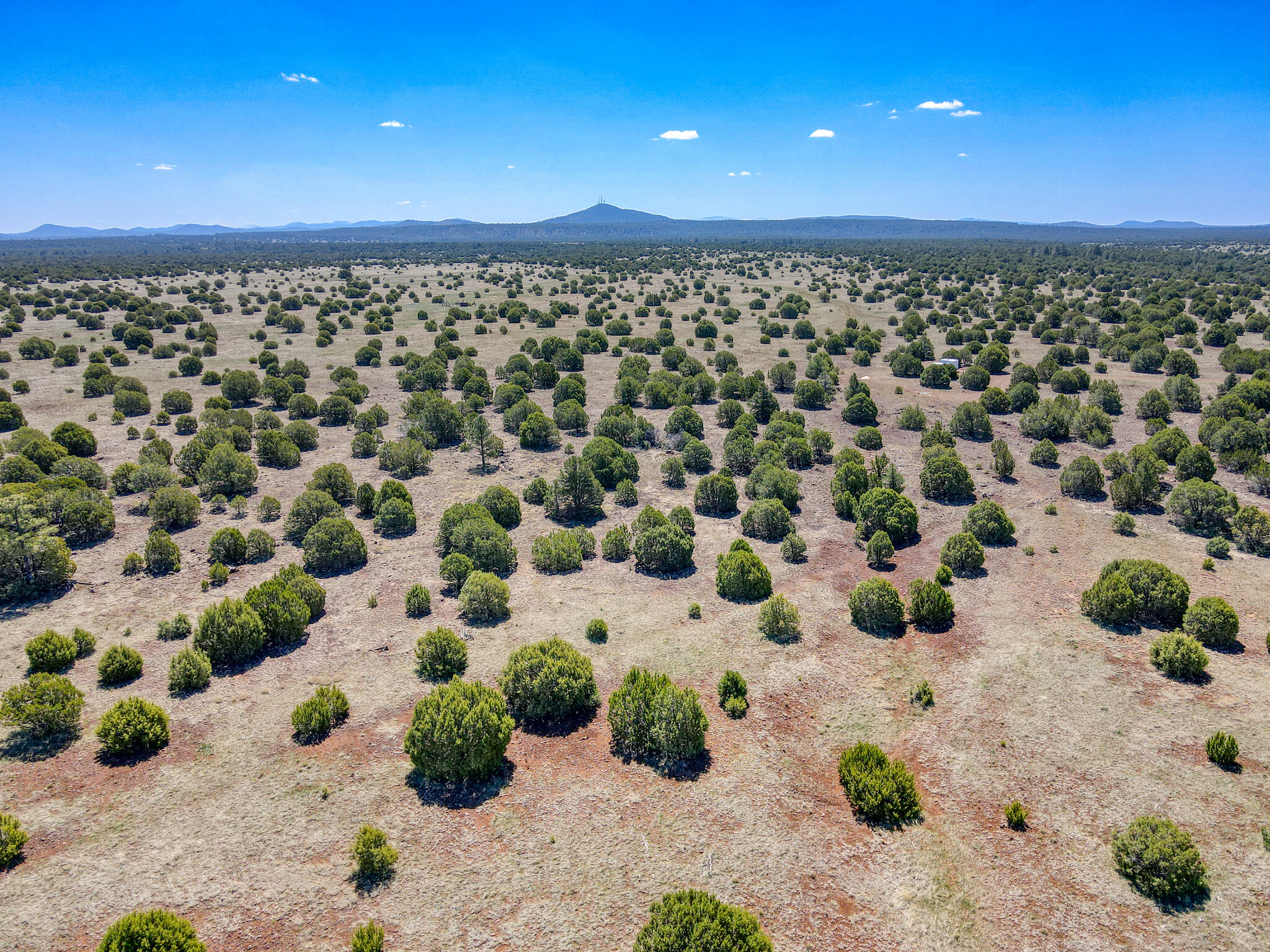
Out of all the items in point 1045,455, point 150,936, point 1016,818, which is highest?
point 1045,455

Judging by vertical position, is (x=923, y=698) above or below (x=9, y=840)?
below

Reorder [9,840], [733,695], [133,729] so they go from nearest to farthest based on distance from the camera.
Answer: [9,840], [133,729], [733,695]

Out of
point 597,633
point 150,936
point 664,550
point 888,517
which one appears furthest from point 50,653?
point 888,517

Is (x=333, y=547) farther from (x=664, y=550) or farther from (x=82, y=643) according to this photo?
(x=664, y=550)

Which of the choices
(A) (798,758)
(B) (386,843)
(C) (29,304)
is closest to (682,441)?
(A) (798,758)

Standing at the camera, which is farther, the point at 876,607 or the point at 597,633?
the point at 876,607

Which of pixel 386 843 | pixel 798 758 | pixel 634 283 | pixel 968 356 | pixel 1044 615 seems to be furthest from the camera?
pixel 634 283

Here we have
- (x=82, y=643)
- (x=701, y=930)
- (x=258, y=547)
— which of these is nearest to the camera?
(x=701, y=930)

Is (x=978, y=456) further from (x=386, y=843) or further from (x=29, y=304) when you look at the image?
(x=29, y=304)
